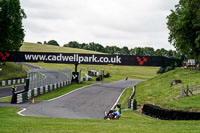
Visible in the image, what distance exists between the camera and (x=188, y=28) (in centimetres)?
4569

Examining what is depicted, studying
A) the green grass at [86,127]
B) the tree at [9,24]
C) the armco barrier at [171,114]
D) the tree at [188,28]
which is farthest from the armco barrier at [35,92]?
the tree at [188,28]

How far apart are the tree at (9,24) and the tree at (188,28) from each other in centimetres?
2548

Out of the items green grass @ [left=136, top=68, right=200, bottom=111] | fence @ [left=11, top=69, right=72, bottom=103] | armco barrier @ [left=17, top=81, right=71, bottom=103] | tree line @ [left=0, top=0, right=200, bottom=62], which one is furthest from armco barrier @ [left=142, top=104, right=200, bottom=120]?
tree line @ [left=0, top=0, right=200, bottom=62]

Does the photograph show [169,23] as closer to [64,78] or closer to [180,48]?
[180,48]

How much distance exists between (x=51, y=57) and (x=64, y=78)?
3.53 m

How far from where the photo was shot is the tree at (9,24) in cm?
4988

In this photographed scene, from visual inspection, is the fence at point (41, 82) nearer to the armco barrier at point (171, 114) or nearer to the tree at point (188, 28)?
the armco barrier at point (171, 114)

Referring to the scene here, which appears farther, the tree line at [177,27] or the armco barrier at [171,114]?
the tree line at [177,27]

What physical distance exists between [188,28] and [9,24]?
92.3 ft

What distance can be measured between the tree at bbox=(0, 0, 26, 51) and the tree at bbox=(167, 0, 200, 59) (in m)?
25.5

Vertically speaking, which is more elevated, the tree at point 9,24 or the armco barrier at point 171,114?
the tree at point 9,24

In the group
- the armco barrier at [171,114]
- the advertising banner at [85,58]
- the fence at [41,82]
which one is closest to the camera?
the armco barrier at [171,114]

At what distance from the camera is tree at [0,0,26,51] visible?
164ft

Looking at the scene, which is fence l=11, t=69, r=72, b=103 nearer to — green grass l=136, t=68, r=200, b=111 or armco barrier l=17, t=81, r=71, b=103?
armco barrier l=17, t=81, r=71, b=103
